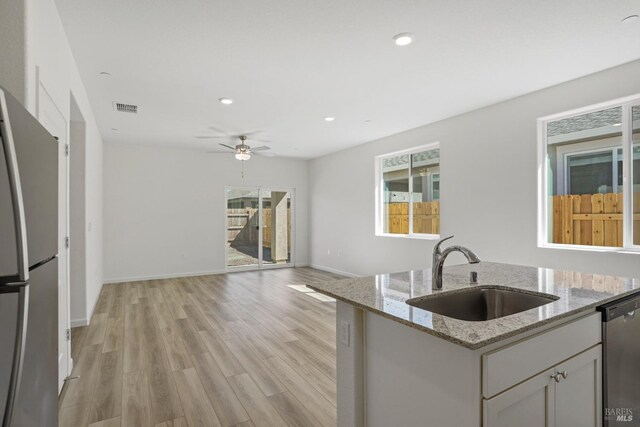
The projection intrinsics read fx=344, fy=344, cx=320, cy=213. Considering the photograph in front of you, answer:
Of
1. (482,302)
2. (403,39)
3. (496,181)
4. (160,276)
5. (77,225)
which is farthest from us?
(160,276)

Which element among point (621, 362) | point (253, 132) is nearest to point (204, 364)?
point (621, 362)

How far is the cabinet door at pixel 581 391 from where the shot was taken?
1434mm

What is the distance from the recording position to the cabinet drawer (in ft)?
3.85

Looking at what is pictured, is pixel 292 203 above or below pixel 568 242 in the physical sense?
above

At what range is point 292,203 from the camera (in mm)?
8555

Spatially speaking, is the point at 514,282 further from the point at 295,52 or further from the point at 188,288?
the point at 188,288

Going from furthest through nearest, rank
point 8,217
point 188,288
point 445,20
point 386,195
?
1. point 386,195
2. point 188,288
3. point 445,20
4. point 8,217

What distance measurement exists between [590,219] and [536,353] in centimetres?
318

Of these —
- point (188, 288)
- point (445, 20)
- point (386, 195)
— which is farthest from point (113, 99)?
point (386, 195)

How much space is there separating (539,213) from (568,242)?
43 cm

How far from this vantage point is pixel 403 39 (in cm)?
280

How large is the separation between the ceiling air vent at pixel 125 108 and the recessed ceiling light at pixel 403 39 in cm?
344

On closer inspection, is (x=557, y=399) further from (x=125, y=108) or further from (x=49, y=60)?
(x=125, y=108)

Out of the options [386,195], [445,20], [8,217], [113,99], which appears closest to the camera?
[8,217]
